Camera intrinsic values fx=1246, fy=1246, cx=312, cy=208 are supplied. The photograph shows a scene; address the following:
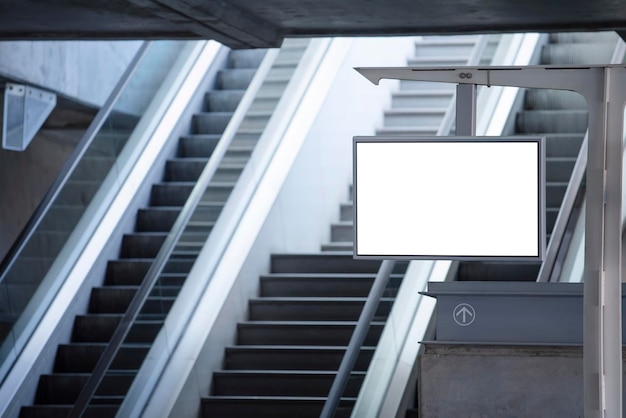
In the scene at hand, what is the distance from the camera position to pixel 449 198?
5.55m

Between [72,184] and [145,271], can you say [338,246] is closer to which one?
[145,271]

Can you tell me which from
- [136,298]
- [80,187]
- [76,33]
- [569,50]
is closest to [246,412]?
[136,298]

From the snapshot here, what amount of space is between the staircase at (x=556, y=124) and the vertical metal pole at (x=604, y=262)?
426cm

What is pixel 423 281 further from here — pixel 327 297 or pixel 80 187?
pixel 80 187

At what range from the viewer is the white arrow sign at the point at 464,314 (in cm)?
605

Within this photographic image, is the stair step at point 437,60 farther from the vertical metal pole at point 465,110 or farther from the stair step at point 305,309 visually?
the vertical metal pole at point 465,110

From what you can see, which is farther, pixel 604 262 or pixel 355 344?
pixel 355 344

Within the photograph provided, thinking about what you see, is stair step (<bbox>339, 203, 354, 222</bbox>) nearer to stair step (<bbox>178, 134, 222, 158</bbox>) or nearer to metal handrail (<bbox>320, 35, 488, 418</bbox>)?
stair step (<bbox>178, 134, 222, 158</bbox>)

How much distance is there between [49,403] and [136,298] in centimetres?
100

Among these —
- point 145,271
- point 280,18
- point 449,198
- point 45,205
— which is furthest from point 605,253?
point 145,271

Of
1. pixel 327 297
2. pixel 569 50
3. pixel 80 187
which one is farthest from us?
pixel 569 50

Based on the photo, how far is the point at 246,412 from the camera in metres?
8.28

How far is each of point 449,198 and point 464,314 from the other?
0.76 metres

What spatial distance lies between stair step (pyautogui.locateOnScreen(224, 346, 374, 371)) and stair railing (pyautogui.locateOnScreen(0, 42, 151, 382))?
1.39m
